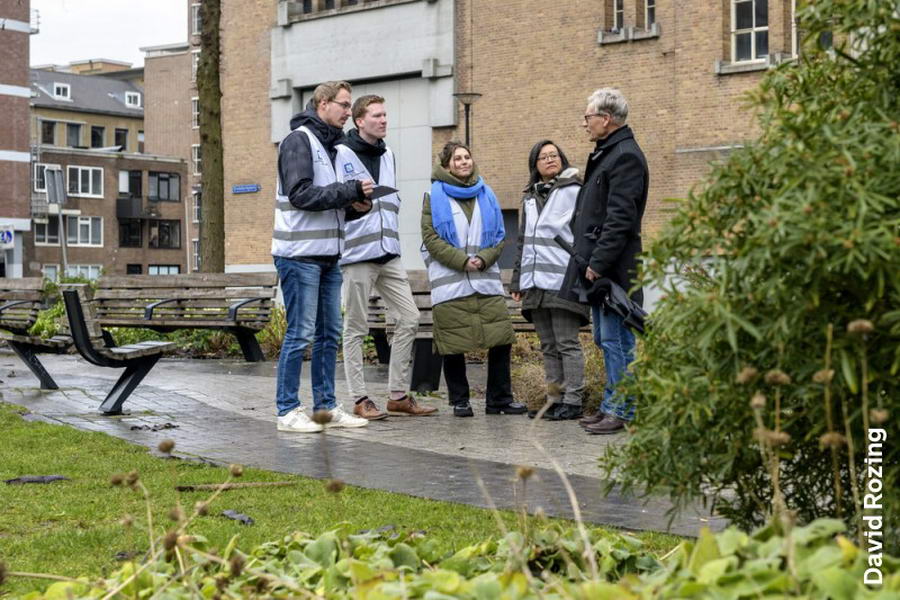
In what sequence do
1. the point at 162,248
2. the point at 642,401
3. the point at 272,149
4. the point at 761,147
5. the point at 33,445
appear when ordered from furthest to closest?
1. the point at 162,248
2. the point at 272,149
3. the point at 33,445
4. the point at 642,401
5. the point at 761,147

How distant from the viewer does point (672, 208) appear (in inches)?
133

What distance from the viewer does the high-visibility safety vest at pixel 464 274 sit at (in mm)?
9750

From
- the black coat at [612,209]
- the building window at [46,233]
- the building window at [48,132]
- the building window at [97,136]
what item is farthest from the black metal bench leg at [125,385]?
the building window at [97,136]

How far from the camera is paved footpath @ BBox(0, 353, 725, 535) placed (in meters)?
5.98

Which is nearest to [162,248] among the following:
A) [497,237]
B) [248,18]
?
[248,18]

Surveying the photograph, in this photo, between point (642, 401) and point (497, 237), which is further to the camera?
point (497, 237)

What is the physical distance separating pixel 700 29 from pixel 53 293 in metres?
14.1

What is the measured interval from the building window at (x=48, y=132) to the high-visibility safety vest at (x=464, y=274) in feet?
323

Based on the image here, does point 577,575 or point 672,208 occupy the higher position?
point 672,208

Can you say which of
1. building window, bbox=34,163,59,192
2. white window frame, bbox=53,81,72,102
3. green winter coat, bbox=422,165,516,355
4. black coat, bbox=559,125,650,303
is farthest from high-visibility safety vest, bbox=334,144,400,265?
white window frame, bbox=53,81,72,102

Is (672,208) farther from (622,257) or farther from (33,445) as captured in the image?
(33,445)

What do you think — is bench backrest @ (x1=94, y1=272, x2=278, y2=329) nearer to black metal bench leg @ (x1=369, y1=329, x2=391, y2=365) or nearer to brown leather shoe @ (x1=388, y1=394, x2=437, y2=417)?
black metal bench leg @ (x1=369, y1=329, x2=391, y2=365)

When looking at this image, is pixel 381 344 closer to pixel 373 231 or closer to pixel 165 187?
pixel 373 231

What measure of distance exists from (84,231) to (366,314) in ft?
289
